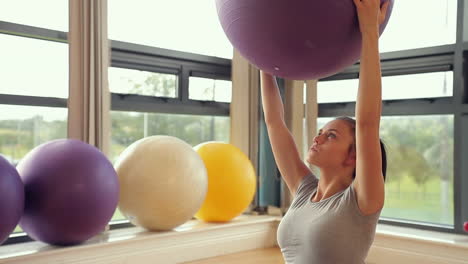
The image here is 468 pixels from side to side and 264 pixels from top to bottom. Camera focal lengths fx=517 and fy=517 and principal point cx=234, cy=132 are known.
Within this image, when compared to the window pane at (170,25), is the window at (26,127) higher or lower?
lower

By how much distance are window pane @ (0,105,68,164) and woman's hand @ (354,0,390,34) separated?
2504mm

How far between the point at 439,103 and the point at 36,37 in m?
2.74

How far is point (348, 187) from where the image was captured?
1486mm

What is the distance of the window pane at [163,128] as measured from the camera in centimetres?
372

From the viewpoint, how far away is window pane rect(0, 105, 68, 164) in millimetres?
3170

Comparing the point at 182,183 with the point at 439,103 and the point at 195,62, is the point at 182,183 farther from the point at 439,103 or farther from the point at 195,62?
the point at 439,103

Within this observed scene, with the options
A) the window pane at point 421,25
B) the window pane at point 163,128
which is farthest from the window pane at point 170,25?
the window pane at point 421,25

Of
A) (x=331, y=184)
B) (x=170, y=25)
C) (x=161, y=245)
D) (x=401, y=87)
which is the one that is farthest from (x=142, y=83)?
(x=331, y=184)

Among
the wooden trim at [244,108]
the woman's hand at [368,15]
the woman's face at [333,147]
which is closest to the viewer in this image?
the woman's hand at [368,15]

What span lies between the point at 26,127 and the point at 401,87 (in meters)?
2.63

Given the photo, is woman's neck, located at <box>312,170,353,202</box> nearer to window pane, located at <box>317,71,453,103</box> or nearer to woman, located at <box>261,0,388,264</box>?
woman, located at <box>261,0,388,264</box>

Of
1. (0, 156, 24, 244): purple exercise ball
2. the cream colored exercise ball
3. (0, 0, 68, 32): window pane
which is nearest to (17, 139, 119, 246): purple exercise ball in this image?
(0, 156, 24, 244): purple exercise ball

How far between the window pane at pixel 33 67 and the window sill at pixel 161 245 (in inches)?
37.7

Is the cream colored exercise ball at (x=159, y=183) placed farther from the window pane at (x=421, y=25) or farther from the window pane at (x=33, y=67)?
the window pane at (x=421, y=25)
